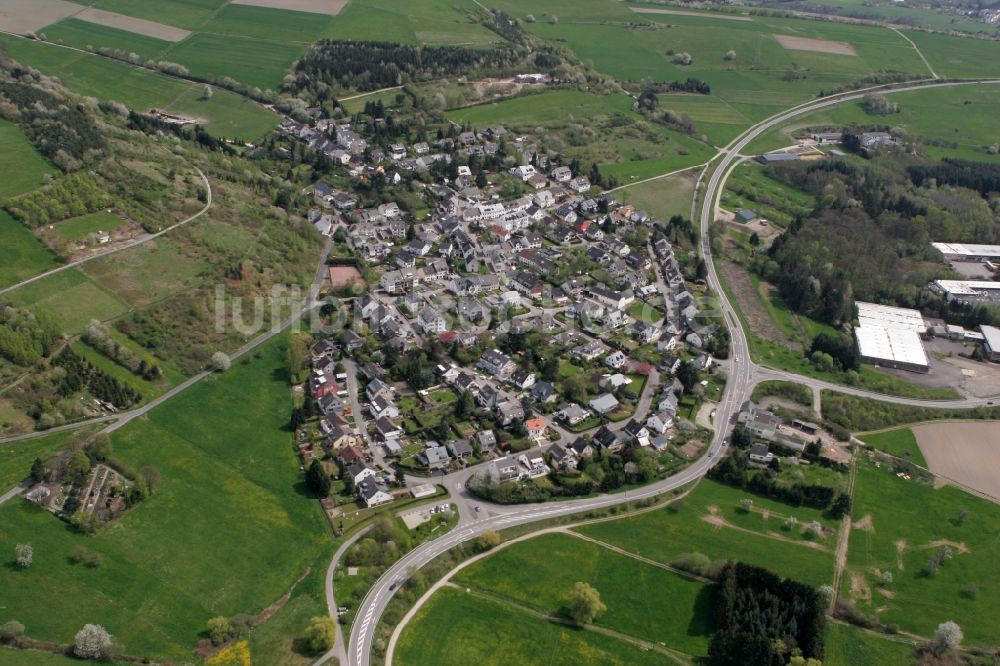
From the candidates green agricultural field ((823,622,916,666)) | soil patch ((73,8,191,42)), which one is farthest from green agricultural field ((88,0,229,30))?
green agricultural field ((823,622,916,666))

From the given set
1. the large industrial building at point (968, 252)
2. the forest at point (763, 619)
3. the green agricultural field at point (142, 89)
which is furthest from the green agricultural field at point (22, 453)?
the large industrial building at point (968, 252)

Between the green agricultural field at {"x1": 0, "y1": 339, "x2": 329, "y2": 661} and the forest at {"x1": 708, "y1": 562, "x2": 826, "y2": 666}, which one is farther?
the green agricultural field at {"x1": 0, "y1": 339, "x2": 329, "y2": 661}

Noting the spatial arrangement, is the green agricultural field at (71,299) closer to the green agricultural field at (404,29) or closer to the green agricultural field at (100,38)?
the green agricultural field at (100,38)

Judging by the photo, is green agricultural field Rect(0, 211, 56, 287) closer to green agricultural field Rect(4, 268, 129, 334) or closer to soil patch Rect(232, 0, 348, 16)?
green agricultural field Rect(4, 268, 129, 334)

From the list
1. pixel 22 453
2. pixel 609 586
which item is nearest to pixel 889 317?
pixel 609 586

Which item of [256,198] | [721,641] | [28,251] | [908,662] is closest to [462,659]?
[721,641]

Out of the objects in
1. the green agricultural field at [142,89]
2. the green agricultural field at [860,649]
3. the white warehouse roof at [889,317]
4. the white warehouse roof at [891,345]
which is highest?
the green agricultural field at [142,89]

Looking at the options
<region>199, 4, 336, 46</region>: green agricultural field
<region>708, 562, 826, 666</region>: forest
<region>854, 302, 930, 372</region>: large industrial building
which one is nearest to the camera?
<region>708, 562, 826, 666</region>: forest

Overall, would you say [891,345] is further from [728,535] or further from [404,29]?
[404,29]
